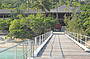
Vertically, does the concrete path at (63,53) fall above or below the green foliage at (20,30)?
above

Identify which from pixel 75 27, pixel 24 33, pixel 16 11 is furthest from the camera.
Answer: pixel 16 11

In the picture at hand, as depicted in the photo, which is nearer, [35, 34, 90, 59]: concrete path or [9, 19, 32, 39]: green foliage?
[35, 34, 90, 59]: concrete path

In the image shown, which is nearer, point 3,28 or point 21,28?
Result: point 21,28

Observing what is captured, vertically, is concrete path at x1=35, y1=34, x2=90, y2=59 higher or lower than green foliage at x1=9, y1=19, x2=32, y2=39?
higher

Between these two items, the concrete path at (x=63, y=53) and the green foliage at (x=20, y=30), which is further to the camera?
the green foliage at (x=20, y=30)

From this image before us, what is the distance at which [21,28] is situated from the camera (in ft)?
123

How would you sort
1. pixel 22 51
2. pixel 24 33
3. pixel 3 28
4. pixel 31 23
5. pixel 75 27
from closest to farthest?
pixel 22 51, pixel 75 27, pixel 24 33, pixel 31 23, pixel 3 28

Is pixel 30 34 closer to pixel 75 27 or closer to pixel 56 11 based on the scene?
pixel 75 27

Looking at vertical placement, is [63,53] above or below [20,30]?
above

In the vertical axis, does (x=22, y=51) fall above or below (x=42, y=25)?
above

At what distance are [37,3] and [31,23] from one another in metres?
18.0

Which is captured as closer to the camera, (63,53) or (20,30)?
(63,53)

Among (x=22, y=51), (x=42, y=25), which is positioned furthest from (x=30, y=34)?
(x=22, y=51)

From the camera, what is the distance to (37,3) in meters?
55.9
